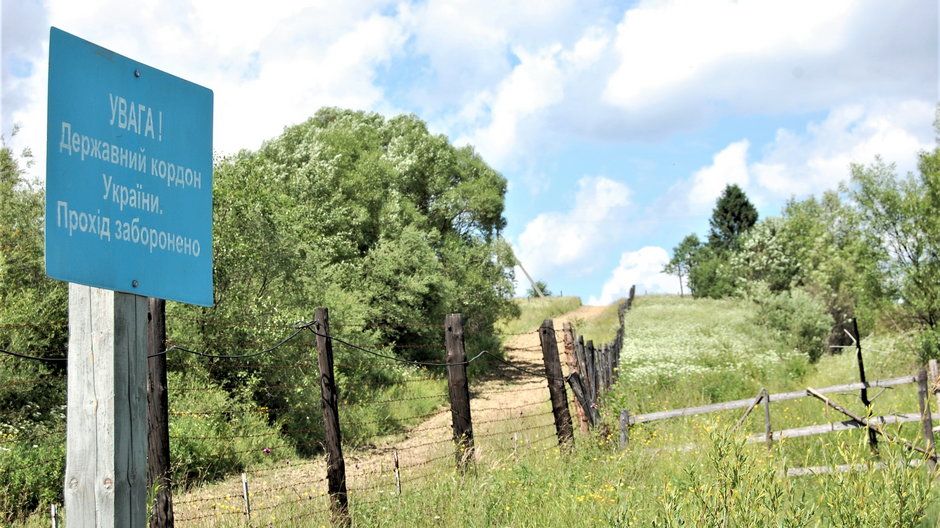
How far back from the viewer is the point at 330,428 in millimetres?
7230

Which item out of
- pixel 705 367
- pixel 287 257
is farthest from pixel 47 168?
pixel 705 367

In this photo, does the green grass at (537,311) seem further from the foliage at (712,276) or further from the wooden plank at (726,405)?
the wooden plank at (726,405)

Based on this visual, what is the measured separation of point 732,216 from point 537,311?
1692 inches

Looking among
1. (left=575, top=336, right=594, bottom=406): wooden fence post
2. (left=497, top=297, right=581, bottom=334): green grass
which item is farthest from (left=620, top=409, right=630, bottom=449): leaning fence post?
(left=497, top=297, right=581, bottom=334): green grass

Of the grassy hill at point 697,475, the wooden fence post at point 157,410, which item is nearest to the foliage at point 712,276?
the grassy hill at point 697,475

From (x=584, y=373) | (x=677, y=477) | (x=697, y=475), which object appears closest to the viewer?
(x=697, y=475)

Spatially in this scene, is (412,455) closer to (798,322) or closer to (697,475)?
(697,475)

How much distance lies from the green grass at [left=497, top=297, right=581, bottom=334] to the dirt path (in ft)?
39.2

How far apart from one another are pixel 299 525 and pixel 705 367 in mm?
15995

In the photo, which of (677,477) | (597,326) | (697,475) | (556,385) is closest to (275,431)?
(556,385)

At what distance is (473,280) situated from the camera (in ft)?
92.4

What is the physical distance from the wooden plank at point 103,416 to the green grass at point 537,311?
33381 millimetres

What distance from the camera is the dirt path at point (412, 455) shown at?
25.9 ft

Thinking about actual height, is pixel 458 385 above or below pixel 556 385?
above
